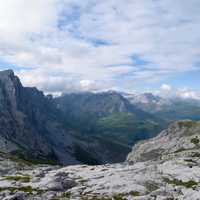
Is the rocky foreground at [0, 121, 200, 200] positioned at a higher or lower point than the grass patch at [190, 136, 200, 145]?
higher

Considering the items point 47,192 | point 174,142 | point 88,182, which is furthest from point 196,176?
point 174,142

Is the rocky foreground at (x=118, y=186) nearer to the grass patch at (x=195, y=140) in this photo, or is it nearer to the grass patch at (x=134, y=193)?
the grass patch at (x=134, y=193)

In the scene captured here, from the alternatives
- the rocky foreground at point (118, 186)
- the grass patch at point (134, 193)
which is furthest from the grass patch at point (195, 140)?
the grass patch at point (134, 193)

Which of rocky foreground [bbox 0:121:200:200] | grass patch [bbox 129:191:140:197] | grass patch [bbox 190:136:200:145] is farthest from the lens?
grass patch [bbox 190:136:200:145]

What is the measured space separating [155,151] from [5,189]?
449ft

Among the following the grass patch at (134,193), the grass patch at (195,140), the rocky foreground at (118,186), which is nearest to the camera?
the rocky foreground at (118,186)

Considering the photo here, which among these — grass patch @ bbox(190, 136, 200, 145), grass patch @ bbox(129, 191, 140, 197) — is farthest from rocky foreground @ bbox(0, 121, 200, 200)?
grass patch @ bbox(190, 136, 200, 145)

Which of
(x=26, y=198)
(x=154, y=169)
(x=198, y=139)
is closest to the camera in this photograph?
(x=26, y=198)

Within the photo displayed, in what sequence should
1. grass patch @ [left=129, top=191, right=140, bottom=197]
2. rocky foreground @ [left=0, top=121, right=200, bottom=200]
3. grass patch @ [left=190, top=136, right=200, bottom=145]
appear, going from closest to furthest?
rocky foreground @ [left=0, top=121, right=200, bottom=200] → grass patch @ [left=129, top=191, right=140, bottom=197] → grass patch @ [left=190, top=136, right=200, bottom=145]

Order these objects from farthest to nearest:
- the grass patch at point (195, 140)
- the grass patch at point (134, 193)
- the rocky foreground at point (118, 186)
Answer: the grass patch at point (195, 140)
the grass patch at point (134, 193)
the rocky foreground at point (118, 186)

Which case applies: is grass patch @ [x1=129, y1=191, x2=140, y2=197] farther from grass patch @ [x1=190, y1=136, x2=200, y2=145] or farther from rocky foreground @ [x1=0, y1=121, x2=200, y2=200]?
grass patch @ [x1=190, y1=136, x2=200, y2=145]

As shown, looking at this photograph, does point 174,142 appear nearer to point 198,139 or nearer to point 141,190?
point 198,139

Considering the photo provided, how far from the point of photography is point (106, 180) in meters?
75.5

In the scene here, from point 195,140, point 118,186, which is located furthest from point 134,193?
point 195,140
